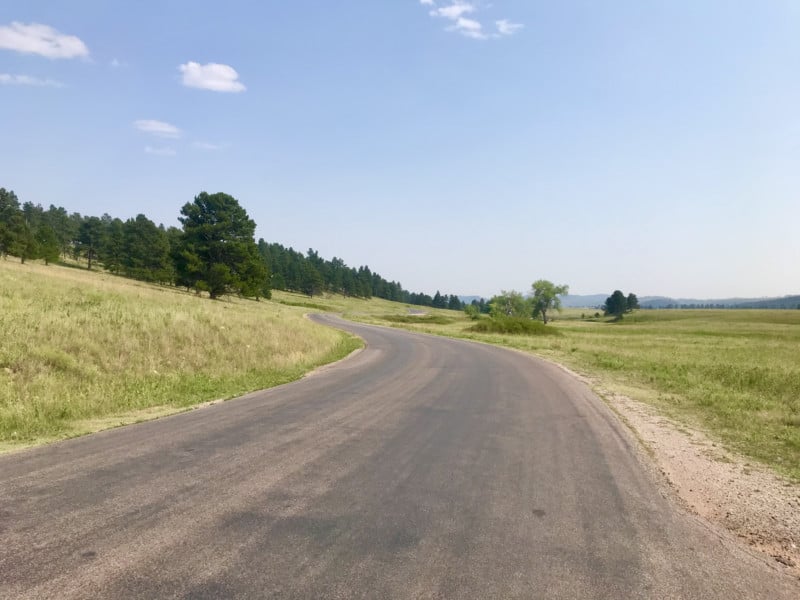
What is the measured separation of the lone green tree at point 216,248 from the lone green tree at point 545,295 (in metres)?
79.2

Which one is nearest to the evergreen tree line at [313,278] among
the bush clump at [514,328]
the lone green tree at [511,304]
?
the lone green tree at [511,304]

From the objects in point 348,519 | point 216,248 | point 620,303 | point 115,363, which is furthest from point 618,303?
point 348,519

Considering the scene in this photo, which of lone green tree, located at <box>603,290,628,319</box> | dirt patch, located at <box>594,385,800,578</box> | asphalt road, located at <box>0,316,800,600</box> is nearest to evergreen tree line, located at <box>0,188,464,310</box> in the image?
asphalt road, located at <box>0,316,800,600</box>

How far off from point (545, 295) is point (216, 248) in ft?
279

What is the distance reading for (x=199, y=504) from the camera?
511 centimetres

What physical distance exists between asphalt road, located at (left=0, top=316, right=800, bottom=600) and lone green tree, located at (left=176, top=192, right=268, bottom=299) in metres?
43.5

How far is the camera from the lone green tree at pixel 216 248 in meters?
49.3

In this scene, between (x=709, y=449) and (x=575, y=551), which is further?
(x=709, y=449)

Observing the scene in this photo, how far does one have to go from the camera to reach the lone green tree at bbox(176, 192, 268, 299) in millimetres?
49281

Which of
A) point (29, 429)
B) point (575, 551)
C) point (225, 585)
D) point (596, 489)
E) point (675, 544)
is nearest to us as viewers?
point (225, 585)

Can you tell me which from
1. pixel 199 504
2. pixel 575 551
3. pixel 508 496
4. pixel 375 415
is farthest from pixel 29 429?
pixel 575 551

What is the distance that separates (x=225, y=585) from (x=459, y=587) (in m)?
1.79

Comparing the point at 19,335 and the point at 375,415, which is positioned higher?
the point at 19,335

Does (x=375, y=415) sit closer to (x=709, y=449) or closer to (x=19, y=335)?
(x=709, y=449)
